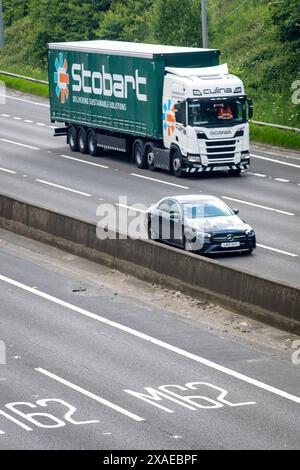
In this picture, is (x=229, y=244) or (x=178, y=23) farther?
(x=178, y=23)

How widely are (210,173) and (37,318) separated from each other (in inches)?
906

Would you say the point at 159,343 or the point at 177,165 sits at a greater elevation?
the point at 159,343

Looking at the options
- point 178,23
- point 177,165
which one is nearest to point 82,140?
point 177,165

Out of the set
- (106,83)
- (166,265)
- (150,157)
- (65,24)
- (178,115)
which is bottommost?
(150,157)

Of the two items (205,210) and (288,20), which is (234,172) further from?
(205,210)

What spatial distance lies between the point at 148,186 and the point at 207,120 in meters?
3.38

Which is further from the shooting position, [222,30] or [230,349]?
[222,30]

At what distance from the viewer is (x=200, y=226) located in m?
36.4

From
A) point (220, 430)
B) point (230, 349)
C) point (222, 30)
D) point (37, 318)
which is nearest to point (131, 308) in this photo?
point (37, 318)

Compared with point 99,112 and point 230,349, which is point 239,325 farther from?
point 99,112

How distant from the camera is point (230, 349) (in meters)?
27.6

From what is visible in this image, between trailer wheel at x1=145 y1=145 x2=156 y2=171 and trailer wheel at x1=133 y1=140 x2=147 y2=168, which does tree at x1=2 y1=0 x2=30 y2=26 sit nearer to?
trailer wheel at x1=133 y1=140 x2=147 y2=168

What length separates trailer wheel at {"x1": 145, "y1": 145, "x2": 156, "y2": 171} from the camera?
52.6m

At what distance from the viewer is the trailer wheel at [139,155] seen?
2099 inches
